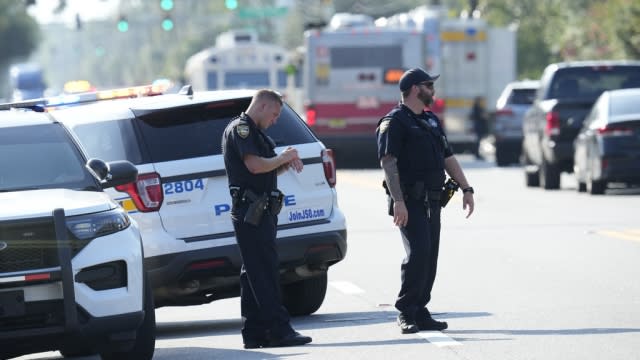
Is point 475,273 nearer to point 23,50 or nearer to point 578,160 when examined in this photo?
point 578,160

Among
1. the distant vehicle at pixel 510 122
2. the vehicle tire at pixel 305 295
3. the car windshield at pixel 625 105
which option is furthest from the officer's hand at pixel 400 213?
the distant vehicle at pixel 510 122

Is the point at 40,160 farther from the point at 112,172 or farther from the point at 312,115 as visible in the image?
the point at 312,115

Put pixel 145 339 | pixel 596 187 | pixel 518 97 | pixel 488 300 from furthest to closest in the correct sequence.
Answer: pixel 518 97 < pixel 596 187 < pixel 488 300 < pixel 145 339

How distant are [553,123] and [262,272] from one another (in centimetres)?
1710

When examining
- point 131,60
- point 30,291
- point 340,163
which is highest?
point 30,291

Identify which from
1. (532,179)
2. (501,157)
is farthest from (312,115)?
(532,179)

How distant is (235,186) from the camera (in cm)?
1111

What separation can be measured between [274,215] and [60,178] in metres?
1.34

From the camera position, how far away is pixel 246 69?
4753 centimetres

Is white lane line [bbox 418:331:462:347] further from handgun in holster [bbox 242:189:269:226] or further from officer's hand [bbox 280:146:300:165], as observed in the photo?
officer's hand [bbox 280:146:300:165]

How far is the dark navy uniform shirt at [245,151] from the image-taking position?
36.0ft

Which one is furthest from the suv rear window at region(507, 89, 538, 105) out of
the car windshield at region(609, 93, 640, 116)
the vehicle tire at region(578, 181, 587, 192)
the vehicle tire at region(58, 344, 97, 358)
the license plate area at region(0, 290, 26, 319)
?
the license plate area at region(0, 290, 26, 319)

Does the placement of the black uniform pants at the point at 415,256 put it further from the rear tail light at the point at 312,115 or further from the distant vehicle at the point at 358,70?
the rear tail light at the point at 312,115

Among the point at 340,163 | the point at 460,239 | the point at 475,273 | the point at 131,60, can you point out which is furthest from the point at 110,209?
the point at 131,60
